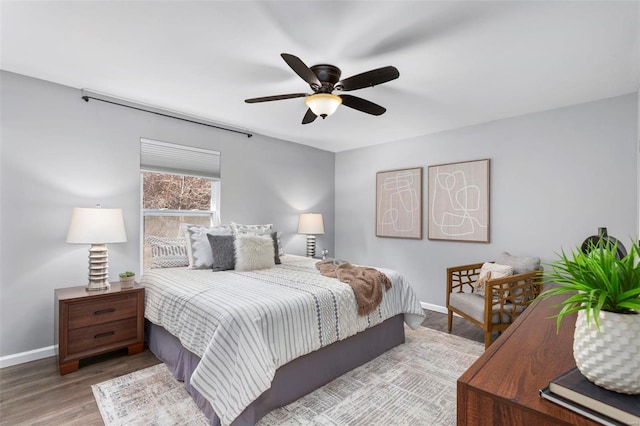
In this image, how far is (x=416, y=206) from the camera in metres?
4.56

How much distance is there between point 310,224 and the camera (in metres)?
4.85

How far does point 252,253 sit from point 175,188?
4.76 feet

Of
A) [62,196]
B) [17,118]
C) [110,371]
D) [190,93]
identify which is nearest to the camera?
[110,371]

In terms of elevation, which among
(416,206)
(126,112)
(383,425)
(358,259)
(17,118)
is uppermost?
(126,112)

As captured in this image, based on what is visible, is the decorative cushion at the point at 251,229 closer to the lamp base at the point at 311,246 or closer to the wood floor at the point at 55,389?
the lamp base at the point at 311,246

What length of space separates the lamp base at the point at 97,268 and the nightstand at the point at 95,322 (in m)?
0.07

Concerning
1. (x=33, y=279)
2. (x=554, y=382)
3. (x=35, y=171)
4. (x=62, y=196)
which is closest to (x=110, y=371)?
(x=33, y=279)

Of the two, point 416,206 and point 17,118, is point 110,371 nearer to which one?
point 17,118

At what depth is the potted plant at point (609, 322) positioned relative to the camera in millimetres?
722

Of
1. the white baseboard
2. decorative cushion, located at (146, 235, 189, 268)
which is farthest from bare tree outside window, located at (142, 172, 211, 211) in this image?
the white baseboard

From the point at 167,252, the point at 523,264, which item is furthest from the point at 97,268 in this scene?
the point at 523,264

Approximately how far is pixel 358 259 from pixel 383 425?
3467 mm

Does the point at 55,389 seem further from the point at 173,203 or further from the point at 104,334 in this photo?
the point at 173,203

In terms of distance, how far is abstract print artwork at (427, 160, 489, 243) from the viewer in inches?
155
